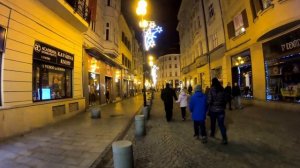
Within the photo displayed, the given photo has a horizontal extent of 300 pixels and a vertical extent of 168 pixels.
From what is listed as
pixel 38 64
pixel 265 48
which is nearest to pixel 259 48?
pixel 265 48

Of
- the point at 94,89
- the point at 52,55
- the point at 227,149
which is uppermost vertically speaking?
the point at 52,55

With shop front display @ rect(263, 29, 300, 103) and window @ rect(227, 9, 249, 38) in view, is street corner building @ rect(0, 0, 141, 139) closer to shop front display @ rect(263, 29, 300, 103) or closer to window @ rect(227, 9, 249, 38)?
window @ rect(227, 9, 249, 38)

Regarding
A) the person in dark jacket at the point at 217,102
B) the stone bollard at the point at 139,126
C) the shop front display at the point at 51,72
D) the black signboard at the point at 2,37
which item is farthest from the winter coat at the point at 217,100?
the shop front display at the point at 51,72

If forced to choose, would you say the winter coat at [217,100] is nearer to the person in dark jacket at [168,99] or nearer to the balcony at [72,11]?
the person in dark jacket at [168,99]

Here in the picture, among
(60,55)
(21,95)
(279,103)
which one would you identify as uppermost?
(60,55)

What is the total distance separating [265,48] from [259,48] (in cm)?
56

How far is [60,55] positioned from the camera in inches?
461

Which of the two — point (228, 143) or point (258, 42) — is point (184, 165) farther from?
point (258, 42)

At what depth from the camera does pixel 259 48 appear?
1483 centimetres

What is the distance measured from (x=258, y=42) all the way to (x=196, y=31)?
17.3 meters

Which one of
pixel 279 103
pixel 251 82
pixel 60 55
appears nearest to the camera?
pixel 60 55

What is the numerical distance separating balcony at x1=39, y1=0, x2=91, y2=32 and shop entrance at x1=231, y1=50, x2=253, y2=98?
11.8 m

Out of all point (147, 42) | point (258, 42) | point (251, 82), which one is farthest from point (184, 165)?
point (251, 82)

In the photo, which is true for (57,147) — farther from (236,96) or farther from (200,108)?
(236,96)
